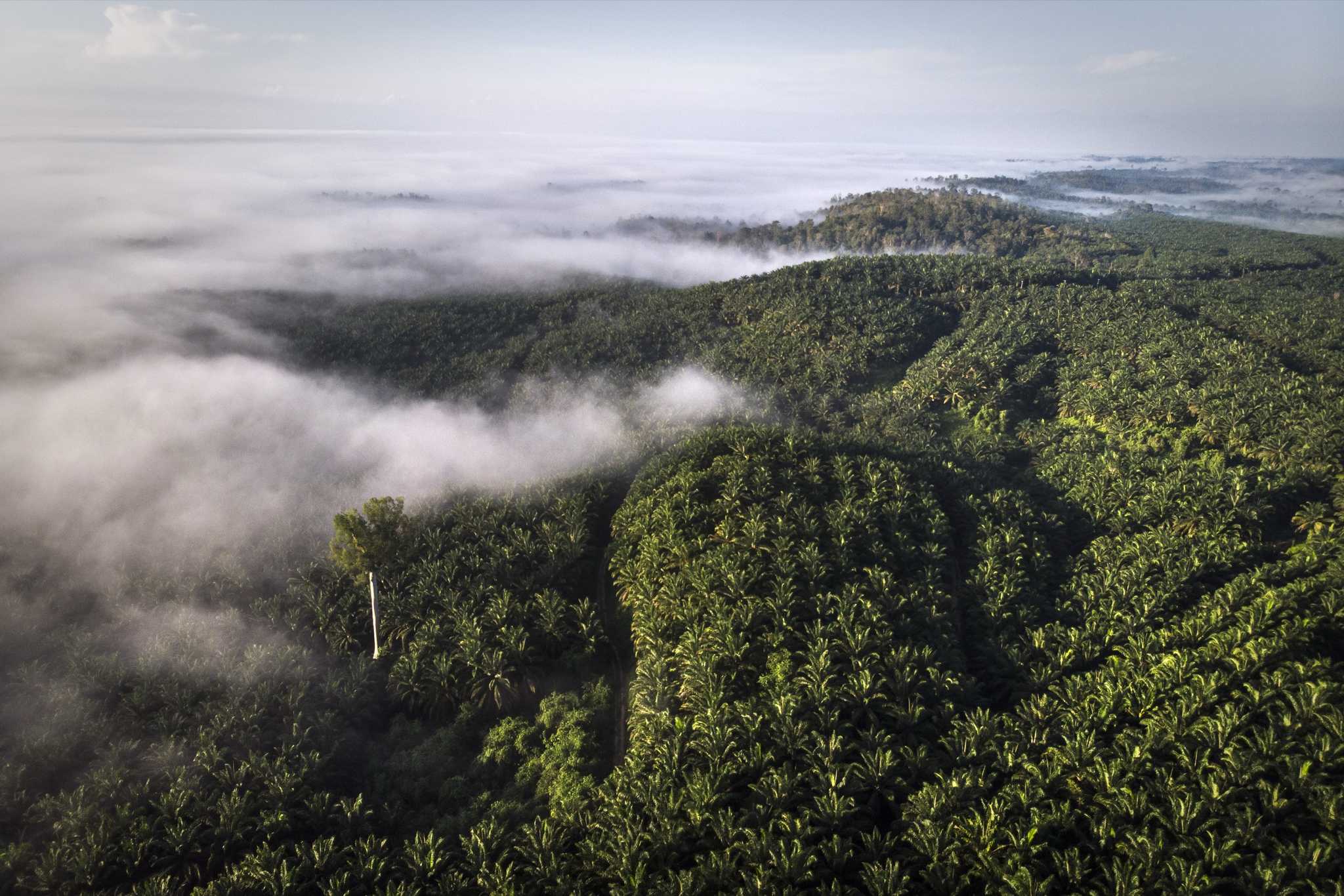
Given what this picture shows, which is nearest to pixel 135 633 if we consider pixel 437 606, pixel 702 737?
pixel 437 606

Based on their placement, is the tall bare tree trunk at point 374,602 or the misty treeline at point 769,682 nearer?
the misty treeline at point 769,682

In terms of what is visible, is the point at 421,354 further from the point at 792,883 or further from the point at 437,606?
the point at 792,883

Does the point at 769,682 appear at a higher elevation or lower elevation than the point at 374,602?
higher

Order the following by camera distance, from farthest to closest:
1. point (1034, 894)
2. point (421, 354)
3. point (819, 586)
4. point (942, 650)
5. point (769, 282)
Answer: point (769, 282) < point (421, 354) < point (819, 586) < point (942, 650) < point (1034, 894)

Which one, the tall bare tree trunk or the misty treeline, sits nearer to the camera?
the misty treeline

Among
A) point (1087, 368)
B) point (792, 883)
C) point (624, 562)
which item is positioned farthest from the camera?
point (1087, 368)

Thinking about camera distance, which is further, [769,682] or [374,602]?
[374,602]

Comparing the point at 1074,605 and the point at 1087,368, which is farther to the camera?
the point at 1087,368

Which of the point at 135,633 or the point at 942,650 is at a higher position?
the point at 942,650
